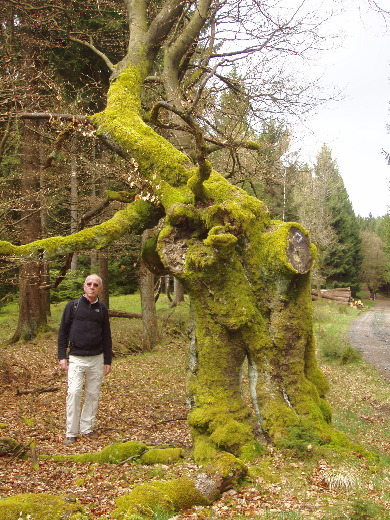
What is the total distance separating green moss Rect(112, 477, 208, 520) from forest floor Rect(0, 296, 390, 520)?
110mm

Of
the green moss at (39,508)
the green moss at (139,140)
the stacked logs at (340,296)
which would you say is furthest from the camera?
the stacked logs at (340,296)

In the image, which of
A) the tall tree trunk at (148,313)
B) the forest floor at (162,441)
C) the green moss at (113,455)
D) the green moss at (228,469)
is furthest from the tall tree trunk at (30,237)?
the green moss at (228,469)

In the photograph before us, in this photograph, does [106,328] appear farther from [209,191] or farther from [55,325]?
[55,325]

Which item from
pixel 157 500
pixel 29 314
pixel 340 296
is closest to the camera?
pixel 157 500

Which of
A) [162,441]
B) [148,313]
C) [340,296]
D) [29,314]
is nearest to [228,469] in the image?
[162,441]

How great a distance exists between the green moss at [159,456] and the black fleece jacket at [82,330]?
1784mm

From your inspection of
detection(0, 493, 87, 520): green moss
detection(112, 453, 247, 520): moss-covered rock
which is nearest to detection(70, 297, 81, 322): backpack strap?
detection(112, 453, 247, 520): moss-covered rock

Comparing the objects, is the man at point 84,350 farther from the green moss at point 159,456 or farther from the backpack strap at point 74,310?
the green moss at point 159,456

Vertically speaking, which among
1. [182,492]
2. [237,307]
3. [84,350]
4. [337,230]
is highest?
[337,230]

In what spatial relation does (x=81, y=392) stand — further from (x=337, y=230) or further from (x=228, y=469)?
(x=337, y=230)

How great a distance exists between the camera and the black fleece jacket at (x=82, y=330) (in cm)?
650

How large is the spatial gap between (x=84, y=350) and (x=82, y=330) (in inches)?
11.3

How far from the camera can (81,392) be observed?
256 inches

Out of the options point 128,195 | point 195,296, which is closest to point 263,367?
point 195,296
